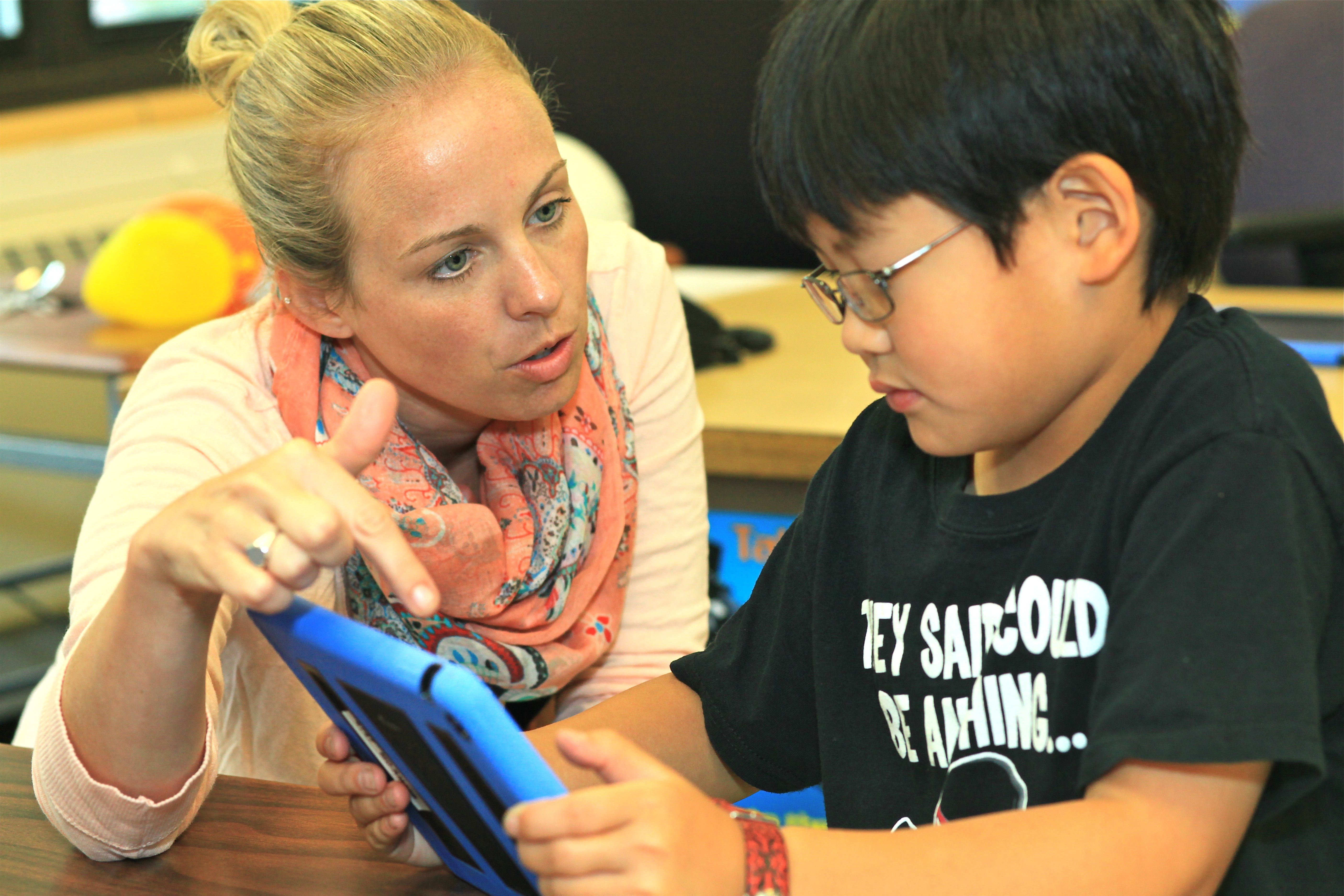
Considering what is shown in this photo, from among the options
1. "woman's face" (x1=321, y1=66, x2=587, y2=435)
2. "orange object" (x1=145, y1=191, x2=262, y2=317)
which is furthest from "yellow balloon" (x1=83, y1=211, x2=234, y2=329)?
"woman's face" (x1=321, y1=66, x2=587, y2=435)

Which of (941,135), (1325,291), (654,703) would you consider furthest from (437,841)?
(1325,291)

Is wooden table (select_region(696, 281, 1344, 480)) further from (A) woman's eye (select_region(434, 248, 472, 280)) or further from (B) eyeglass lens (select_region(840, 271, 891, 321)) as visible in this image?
(B) eyeglass lens (select_region(840, 271, 891, 321))

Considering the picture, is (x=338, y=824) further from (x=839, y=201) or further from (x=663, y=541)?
(x=663, y=541)

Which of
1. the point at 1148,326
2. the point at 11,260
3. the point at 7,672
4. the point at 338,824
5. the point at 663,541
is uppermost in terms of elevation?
the point at 1148,326

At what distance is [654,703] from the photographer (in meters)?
0.88

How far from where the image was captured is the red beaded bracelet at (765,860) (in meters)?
0.58

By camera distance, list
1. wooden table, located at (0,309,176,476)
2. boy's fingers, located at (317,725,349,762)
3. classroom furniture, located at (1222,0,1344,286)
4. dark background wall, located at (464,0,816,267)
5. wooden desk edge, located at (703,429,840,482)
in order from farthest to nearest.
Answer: classroom furniture, located at (1222,0,1344,286) → dark background wall, located at (464,0,816,267) → wooden table, located at (0,309,176,476) → wooden desk edge, located at (703,429,840,482) → boy's fingers, located at (317,725,349,762)

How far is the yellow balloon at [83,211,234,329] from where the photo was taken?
2025 millimetres

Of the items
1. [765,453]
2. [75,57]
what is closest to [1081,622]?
[765,453]

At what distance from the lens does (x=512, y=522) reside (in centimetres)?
125

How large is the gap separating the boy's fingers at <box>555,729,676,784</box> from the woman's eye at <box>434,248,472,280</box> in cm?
57

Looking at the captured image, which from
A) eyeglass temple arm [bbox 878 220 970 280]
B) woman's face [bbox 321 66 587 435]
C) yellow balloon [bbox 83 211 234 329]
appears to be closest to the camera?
eyeglass temple arm [bbox 878 220 970 280]

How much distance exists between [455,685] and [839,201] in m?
0.32

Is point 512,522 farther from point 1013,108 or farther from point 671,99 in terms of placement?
point 671,99
